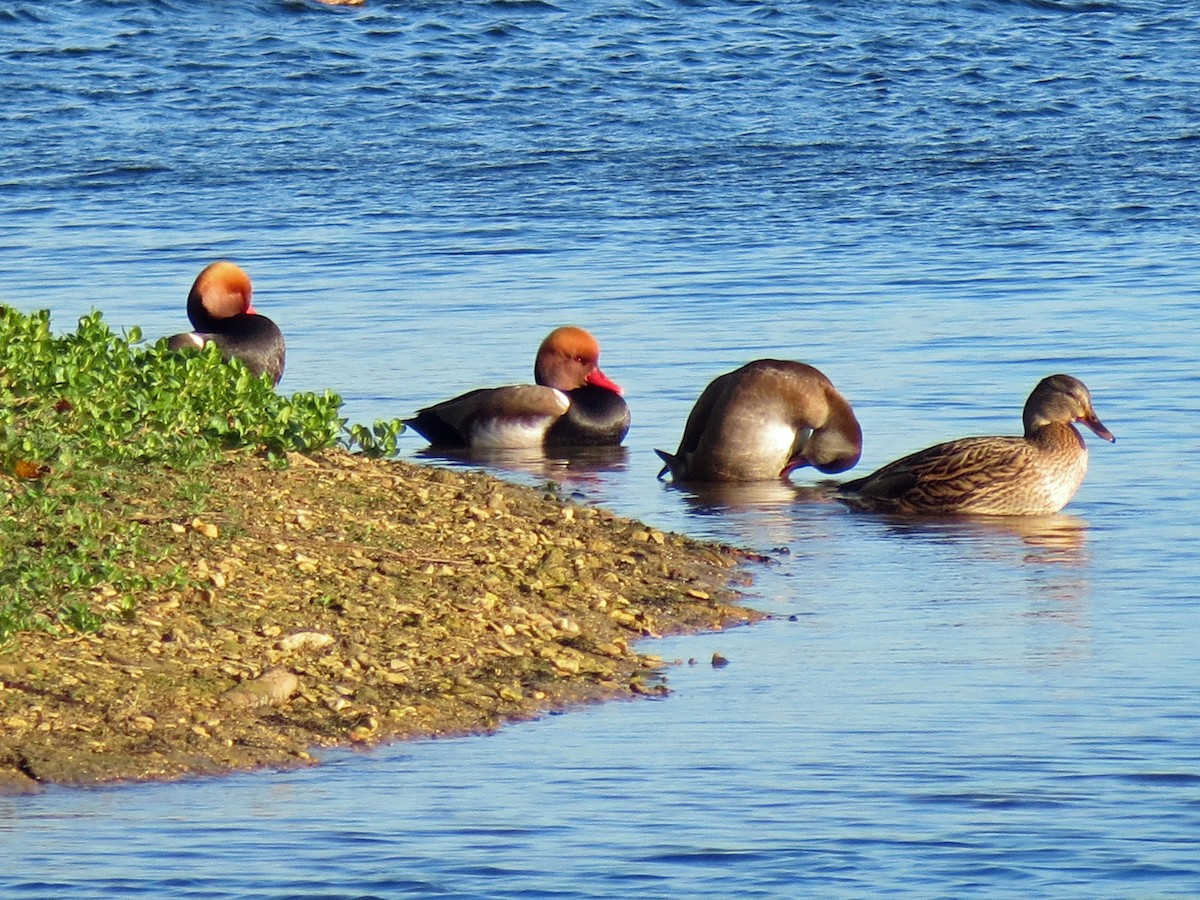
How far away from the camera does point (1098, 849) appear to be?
585 cm

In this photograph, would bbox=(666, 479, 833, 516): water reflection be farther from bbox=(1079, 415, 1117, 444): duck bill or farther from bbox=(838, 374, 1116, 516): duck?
bbox=(1079, 415, 1117, 444): duck bill

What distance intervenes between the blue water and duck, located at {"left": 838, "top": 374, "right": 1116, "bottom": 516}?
0.19 metres

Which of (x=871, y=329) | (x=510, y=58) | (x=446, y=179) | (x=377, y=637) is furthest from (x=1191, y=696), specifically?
(x=510, y=58)

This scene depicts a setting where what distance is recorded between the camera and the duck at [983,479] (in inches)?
416

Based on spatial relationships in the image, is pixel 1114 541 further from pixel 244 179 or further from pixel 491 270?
pixel 244 179

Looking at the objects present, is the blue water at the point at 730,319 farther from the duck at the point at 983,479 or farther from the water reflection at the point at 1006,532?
the duck at the point at 983,479

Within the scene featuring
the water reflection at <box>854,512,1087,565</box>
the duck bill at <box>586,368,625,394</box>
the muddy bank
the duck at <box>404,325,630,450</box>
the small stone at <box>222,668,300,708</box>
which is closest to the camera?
the muddy bank

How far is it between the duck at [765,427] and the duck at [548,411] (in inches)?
44.3

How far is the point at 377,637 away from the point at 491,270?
1041 centimetres

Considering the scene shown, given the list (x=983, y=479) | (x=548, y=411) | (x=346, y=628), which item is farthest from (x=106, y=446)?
(x=548, y=411)

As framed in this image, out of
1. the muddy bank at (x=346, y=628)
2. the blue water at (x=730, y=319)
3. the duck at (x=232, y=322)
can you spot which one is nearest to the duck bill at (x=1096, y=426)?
the blue water at (x=730, y=319)

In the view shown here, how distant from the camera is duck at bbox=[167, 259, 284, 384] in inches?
532

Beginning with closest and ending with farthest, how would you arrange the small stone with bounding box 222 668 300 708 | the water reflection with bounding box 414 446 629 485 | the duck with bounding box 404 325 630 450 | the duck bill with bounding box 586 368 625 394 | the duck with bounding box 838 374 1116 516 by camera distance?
1. the small stone with bounding box 222 668 300 708
2. the duck with bounding box 838 374 1116 516
3. the water reflection with bounding box 414 446 629 485
4. the duck with bounding box 404 325 630 450
5. the duck bill with bounding box 586 368 625 394

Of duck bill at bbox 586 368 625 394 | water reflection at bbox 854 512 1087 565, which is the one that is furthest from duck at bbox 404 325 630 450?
water reflection at bbox 854 512 1087 565
